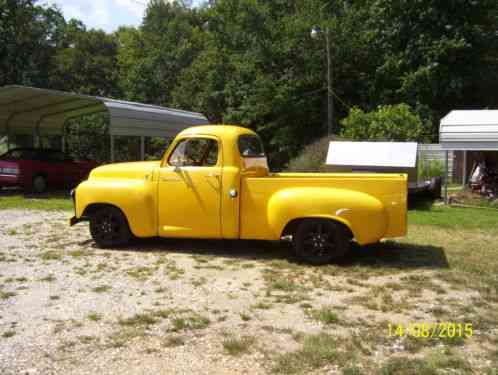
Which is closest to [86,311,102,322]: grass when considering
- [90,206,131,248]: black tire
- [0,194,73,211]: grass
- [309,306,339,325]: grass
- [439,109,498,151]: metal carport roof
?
[309,306,339,325]: grass

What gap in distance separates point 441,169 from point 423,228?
10098 mm

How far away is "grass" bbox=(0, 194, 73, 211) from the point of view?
13375 mm

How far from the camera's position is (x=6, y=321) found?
16.4 feet

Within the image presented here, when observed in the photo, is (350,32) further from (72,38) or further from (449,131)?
(72,38)

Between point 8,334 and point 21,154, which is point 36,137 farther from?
point 8,334

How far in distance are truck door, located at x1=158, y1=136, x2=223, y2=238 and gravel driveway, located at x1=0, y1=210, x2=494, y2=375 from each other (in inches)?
17.7

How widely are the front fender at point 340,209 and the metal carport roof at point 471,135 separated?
795 cm

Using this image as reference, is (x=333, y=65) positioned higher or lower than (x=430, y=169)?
higher

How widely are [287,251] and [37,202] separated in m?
8.84

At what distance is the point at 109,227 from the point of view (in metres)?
8.40

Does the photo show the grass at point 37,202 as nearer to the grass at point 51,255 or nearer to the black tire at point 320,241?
the grass at point 51,255

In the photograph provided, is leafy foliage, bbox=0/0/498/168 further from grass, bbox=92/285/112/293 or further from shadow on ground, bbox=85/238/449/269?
grass, bbox=92/285/112/293

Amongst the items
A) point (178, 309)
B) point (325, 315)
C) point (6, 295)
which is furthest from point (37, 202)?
point (325, 315)

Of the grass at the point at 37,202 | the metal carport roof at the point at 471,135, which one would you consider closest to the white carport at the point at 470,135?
the metal carport roof at the point at 471,135
